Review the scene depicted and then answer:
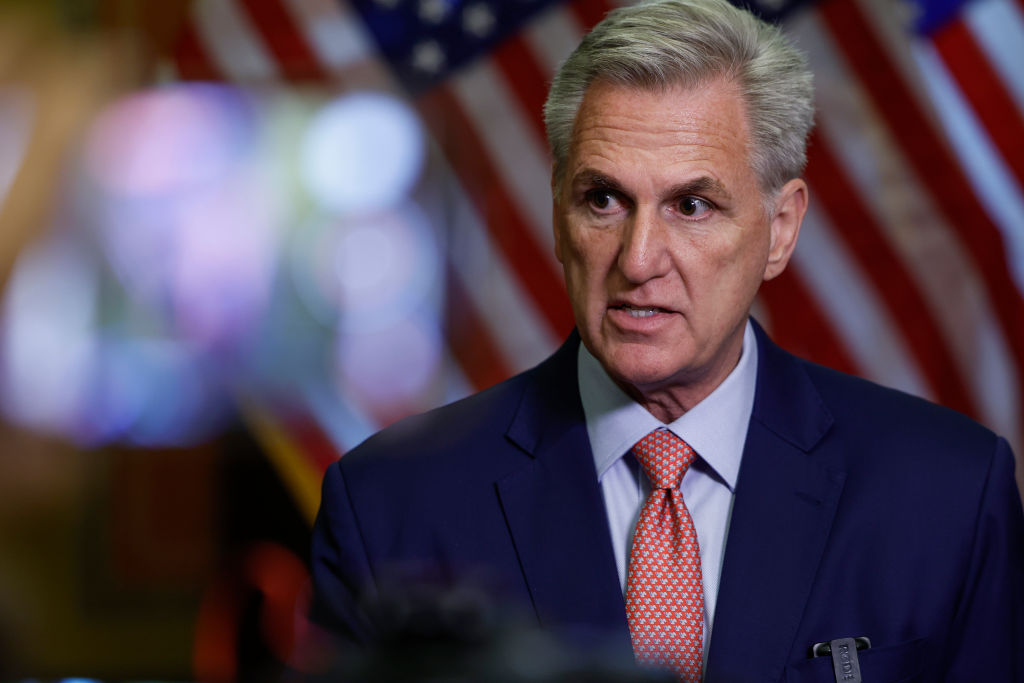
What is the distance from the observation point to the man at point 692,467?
4.83ft

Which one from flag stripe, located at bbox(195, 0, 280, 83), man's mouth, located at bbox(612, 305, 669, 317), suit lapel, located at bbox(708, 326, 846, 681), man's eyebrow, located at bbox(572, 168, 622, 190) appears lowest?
suit lapel, located at bbox(708, 326, 846, 681)

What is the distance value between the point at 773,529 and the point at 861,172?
2.02 metres

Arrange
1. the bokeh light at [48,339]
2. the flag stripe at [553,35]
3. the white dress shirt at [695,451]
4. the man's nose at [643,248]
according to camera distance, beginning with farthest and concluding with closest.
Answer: the bokeh light at [48,339]
the flag stripe at [553,35]
the white dress shirt at [695,451]
the man's nose at [643,248]

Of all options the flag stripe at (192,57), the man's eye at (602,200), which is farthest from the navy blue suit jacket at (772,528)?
the flag stripe at (192,57)

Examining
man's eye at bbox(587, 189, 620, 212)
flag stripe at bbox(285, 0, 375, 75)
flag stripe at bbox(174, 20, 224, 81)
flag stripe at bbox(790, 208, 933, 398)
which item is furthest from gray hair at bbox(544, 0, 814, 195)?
flag stripe at bbox(174, 20, 224, 81)

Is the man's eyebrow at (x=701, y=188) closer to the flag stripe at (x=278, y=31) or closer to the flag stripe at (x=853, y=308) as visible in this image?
the flag stripe at (x=853, y=308)

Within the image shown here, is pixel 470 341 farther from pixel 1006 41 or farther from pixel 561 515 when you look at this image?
pixel 561 515

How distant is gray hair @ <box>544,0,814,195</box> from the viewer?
1.51 meters

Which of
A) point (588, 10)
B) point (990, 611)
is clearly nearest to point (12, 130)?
point (588, 10)

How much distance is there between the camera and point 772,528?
152 centimetres

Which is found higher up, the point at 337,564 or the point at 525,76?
the point at 525,76

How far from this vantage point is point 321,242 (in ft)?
12.5

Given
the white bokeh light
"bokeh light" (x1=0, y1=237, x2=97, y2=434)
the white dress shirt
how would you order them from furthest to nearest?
"bokeh light" (x1=0, y1=237, x2=97, y2=434) < the white bokeh light < the white dress shirt

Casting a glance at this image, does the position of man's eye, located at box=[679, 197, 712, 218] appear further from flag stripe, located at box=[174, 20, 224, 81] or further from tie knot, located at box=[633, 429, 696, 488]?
flag stripe, located at box=[174, 20, 224, 81]
